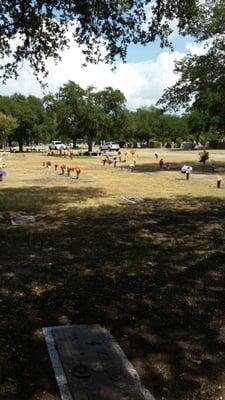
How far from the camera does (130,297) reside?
252 inches

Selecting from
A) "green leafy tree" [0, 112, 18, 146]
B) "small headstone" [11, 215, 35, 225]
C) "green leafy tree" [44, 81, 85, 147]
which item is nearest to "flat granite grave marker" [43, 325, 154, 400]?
"small headstone" [11, 215, 35, 225]

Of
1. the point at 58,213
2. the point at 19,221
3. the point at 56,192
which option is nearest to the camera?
the point at 19,221

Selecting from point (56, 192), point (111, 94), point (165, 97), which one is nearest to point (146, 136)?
point (111, 94)

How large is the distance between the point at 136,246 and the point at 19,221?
4.05 m

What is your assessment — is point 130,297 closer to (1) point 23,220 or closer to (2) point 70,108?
(1) point 23,220

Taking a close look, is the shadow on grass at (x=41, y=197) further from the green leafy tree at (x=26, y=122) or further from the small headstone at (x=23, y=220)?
the green leafy tree at (x=26, y=122)

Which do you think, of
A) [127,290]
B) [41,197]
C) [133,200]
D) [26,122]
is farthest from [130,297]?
[26,122]

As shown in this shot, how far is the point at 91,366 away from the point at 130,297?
2.00 metres

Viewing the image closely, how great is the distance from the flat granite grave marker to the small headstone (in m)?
7.03

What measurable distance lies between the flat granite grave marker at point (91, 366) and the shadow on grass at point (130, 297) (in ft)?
0.35

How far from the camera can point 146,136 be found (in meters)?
110

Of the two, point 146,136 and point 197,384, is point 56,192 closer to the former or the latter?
point 197,384

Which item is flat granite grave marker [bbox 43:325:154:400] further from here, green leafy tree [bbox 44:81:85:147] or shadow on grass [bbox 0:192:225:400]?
green leafy tree [bbox 44:81:85:147]

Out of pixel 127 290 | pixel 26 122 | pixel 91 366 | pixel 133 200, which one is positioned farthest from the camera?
pixel 26 122
